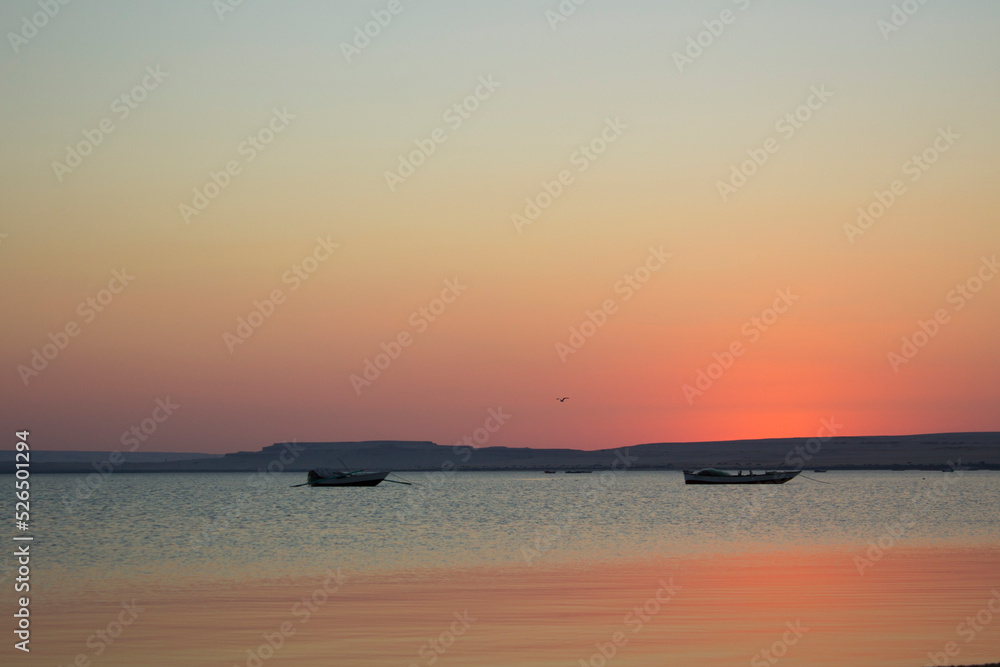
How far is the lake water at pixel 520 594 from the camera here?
78.0 ft

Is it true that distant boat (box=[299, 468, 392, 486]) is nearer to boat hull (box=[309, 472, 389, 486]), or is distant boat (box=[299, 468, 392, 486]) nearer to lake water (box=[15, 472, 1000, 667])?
boat hull (box=[309, 472, 389, 486])

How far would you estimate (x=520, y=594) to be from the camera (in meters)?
32.1

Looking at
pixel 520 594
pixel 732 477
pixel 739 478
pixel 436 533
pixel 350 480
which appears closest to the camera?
pixel 520 594

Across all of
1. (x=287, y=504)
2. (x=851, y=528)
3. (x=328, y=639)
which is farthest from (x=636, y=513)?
(x=328, y=639)

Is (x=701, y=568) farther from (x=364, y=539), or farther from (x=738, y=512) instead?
(x=738, y=512)

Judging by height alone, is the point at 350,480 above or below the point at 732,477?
above

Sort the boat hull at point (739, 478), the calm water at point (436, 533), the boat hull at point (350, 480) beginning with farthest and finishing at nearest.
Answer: the boat hull at point (350, 480) < the boat hull at point (739, 478) < the calm water at point (436, 533)

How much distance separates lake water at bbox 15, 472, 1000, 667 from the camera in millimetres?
23781

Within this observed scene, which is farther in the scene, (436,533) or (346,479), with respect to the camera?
(346,479)

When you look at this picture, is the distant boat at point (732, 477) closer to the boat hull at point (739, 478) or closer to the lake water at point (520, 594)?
the boat hull at point (739, 478)

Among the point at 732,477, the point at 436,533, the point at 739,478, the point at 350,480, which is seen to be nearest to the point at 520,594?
the point at 436,533

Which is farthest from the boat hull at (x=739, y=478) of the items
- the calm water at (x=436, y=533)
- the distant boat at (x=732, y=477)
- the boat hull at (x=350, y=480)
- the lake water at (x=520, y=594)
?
the lake water at (x=520, y=594)

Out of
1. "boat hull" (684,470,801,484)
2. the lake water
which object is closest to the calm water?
the lake water

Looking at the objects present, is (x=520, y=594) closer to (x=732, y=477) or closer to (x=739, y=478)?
(x=739, y=478)
